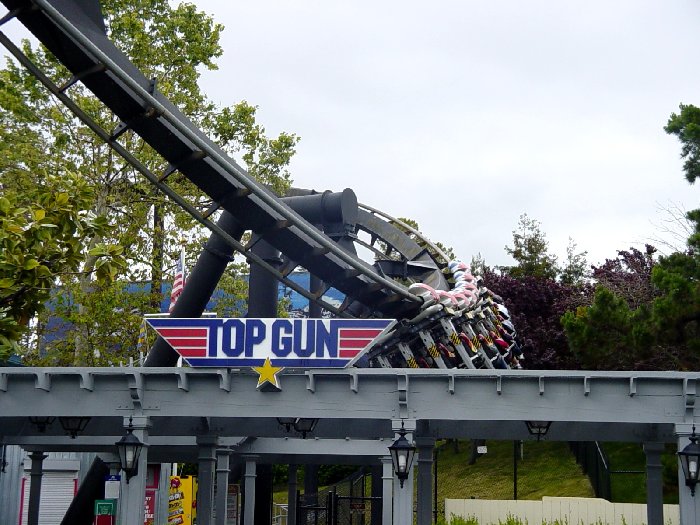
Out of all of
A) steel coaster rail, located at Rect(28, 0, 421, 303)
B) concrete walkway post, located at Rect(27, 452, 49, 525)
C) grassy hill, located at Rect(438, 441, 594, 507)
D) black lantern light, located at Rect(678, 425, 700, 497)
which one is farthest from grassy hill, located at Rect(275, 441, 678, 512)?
black lantern light, located at Rect(678, 425, 700, 497)

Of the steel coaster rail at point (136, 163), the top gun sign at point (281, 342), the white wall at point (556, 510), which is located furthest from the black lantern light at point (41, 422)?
the white wall at point (556, 510)

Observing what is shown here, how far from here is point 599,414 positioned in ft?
64.4

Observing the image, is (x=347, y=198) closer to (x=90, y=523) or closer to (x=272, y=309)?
(x=272, y=309)

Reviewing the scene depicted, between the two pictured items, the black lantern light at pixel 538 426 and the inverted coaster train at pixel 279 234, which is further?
the inverted coaster train at pixel 279 234

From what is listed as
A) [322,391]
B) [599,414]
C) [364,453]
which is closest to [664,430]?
[599,414]

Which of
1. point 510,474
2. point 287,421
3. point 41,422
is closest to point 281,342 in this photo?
point 287,421

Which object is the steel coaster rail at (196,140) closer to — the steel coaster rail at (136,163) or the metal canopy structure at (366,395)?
the steel coaster rail at (136,163)

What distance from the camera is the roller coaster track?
82.1ft

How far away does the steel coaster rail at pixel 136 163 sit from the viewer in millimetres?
25080

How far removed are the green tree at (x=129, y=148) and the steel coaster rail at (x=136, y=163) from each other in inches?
358

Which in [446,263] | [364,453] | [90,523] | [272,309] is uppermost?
[446,263]

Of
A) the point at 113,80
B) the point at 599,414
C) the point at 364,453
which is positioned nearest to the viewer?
the point at 599,414

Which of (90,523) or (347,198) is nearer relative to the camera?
(90,523)

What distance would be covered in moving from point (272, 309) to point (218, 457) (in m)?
6.51
